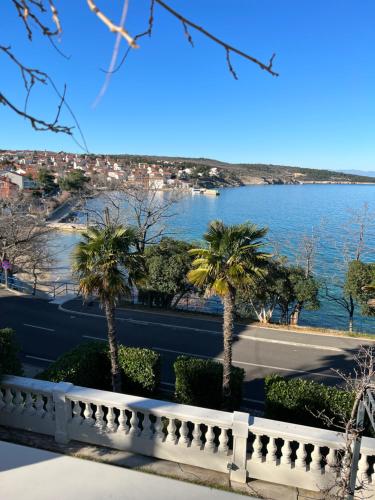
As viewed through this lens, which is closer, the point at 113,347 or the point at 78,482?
the point at 78,482

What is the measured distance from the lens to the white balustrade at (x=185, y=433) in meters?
5.34

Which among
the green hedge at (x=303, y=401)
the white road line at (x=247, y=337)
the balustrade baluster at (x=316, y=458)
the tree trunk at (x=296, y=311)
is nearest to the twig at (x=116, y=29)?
the balustrade baluster at (x=316, y=458)

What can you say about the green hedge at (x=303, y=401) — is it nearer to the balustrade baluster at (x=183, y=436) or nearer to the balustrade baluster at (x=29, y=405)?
the balustrade baluster at (x=183, y=436)

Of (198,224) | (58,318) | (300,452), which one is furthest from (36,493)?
(198,224)

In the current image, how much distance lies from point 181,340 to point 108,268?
31.6ft

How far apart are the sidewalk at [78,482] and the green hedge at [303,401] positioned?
4234mm

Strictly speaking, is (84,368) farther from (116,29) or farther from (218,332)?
(218,332)

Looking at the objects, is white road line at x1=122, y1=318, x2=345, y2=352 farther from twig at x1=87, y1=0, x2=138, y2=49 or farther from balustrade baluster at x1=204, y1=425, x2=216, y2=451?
twig at x1=87, y1=0, x2=138, y2=49

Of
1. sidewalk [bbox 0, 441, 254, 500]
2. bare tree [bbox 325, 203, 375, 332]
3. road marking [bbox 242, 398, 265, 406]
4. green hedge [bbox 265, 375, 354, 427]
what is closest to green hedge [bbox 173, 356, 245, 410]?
green hedge [bbox 265, 375, 354, 427]

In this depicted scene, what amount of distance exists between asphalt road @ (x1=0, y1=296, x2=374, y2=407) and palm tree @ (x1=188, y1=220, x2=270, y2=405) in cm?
350

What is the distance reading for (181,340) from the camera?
57.7 ft

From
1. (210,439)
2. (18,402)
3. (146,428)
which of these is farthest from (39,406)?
(210,439)

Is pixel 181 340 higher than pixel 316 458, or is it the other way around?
pixel 316 458

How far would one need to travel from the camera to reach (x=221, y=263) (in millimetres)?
9508
